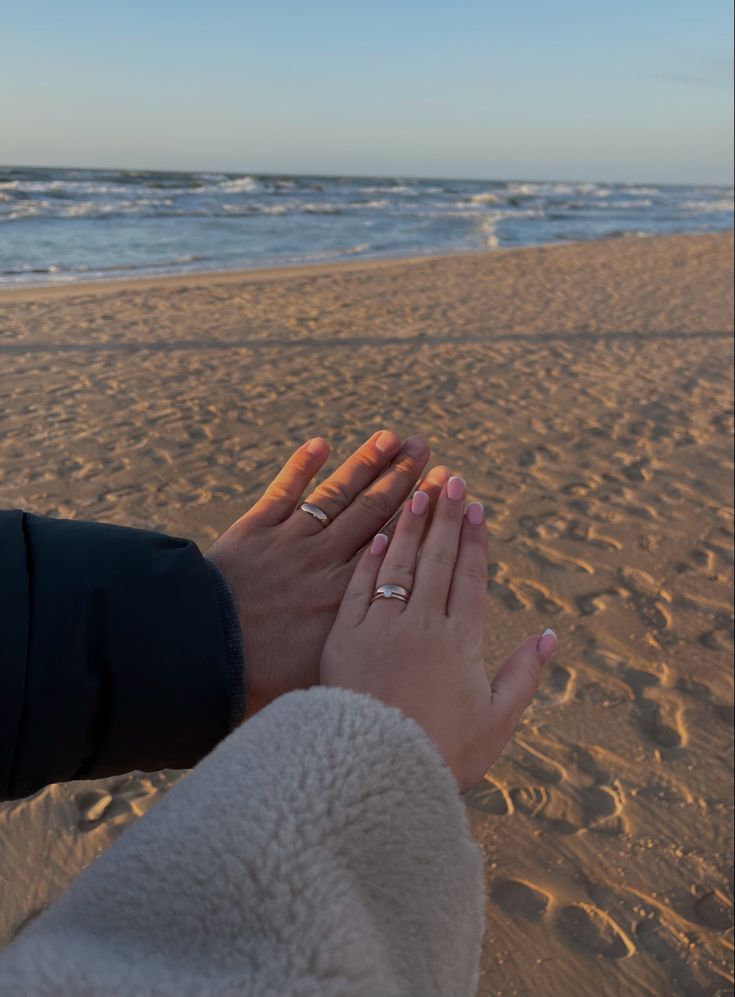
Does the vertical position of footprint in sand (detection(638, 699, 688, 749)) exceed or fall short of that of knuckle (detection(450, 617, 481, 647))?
it falls short

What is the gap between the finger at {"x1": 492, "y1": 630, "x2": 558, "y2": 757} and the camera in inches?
37.6

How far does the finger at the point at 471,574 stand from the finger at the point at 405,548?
0.19 ft

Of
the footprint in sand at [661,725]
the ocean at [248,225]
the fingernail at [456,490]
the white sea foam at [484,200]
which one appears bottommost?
the footprint in sand at [661,725]

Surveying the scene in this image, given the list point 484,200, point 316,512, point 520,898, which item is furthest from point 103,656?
point 484,200

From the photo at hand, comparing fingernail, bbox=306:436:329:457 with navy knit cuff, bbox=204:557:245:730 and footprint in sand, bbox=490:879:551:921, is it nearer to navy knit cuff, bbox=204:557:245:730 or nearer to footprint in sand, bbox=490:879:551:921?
navy knit cuff, bbox=204:557:245:730

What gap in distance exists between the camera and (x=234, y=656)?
1.00 meters

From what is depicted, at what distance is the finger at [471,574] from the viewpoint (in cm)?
103

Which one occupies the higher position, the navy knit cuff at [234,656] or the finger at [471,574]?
the finger at [471,574]

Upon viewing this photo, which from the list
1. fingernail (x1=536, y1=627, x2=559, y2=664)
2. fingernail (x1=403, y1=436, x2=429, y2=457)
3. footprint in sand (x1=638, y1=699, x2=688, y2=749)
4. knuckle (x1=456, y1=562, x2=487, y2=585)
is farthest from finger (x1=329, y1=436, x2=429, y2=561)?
footprint in sand (x1=638, y1=699, x2=688, y2=749)

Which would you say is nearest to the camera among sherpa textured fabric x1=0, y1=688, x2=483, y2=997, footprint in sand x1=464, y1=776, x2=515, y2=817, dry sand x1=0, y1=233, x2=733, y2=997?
sherpa textured fabric x1=0, y1=688, x2=483, y2=997

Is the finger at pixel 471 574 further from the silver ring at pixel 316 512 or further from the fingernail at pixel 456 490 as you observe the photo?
the silver ring at pixel 316 512

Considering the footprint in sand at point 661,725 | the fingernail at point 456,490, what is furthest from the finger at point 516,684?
the footprint in sand at point 661,725

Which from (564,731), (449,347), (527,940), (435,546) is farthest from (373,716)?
(449,347)

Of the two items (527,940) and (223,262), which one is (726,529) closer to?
(527,940)
